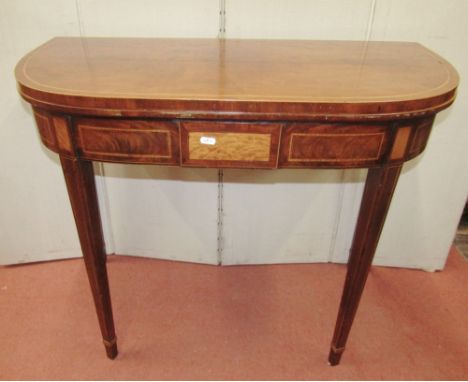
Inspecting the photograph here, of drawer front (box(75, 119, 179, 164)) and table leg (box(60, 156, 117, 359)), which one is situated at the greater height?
drawer front (box(75, 119, 179, 164))

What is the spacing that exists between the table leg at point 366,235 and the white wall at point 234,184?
48 centimetres

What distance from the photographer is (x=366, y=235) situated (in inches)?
39.6

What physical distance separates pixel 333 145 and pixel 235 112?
0.22 metres

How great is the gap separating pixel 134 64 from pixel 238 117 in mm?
347

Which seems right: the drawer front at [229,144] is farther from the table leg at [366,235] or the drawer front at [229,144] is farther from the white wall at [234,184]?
the white wall at [234,184]

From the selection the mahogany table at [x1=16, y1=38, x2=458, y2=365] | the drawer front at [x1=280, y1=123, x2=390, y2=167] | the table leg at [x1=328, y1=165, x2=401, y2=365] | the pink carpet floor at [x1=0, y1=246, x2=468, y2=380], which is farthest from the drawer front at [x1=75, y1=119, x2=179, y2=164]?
the pink carpet floor at [x1=0, y1=246, x2=468, y2=380]

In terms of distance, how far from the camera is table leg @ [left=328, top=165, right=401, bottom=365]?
920 mm

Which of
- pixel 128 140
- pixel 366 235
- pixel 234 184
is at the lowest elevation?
pixel 234 184

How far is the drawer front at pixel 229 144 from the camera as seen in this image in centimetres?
80

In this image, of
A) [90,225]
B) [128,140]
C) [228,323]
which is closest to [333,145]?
[128,140]

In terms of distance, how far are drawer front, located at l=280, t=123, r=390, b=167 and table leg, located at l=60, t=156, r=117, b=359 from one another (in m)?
0.47

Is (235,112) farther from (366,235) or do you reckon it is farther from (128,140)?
(366,235)

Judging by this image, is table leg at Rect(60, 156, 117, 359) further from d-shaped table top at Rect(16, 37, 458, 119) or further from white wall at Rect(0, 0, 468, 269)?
white wall at Rect(0, 0, 468, 269)

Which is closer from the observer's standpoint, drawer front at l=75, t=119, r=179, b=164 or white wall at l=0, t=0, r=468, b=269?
drawer front at l=75, t=119, r=179, b=164
